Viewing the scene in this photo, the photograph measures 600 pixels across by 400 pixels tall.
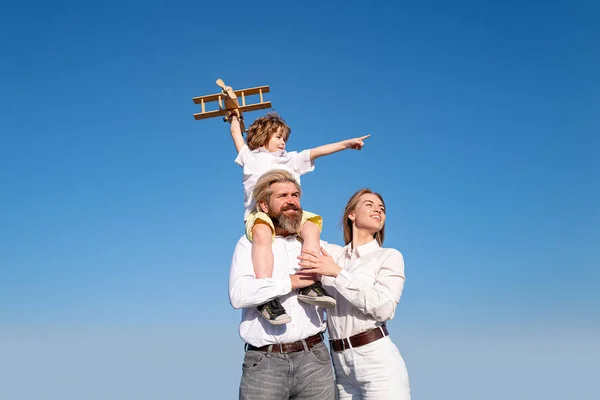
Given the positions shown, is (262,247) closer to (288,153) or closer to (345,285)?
(345,285)

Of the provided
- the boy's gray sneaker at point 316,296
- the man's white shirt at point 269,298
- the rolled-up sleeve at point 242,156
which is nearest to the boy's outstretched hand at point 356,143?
the rolled-up sleeve at point 242,156

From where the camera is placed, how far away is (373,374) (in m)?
5.73

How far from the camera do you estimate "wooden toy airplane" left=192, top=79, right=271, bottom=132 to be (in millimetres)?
8820

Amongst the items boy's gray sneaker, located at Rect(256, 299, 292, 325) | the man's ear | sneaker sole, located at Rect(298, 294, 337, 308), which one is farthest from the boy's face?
boy's gray sneaker, located at Rect(256, 299, 292, 325)

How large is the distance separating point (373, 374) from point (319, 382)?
1.85 ft

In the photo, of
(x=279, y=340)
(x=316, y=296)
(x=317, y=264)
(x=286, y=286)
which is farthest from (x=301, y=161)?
(x=279, y=340)

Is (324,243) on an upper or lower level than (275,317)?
upper

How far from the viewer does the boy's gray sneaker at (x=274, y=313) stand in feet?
17.6

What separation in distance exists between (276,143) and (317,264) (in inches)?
104

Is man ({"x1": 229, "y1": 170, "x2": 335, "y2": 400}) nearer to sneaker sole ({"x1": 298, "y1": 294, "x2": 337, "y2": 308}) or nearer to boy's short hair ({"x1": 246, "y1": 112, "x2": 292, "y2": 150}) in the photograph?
sneaker sole ({"x1": 298, "y1": 294, "x2": 337, "y2": 308})

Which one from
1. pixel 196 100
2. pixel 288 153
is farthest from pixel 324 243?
pixel 196 100

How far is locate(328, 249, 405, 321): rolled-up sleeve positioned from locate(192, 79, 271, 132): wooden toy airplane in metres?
3.78

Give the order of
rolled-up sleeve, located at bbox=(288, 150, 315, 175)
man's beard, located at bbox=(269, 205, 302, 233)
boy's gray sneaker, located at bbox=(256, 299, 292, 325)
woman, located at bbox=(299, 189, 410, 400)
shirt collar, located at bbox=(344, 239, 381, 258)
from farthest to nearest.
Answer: rolled-up sleeve, located at bbox=(288, 150, 315, 175)
shirt collar, located at bbox=(344, 239, 381, 258)
man's beard, located at bbox=(269, 205, 302, 233)
woman, located at bbox=(299, 189, 410, 400)
boy's gray sneaker, located at bbox=(256, 299, 292, 325)

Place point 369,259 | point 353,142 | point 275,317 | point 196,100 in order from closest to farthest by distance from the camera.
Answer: point 275,317 < point 369,259 < point 353,142 < point 196,100
